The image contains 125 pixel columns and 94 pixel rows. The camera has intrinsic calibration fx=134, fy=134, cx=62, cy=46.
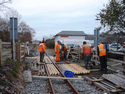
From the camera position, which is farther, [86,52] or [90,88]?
[86,52]

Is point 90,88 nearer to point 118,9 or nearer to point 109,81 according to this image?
point 109,81

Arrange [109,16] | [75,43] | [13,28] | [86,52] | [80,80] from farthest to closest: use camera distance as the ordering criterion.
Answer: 1. [75,43]
2. [109,16]
3. [86,52]
4. [13,28]
5. [80,80]

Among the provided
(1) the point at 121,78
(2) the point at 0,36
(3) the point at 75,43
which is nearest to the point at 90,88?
(1) the point at 121,78

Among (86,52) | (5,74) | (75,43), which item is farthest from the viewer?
(75,43)

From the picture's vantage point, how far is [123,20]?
388 inches

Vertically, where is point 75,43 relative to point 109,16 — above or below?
below

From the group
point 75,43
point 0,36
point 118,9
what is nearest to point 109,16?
point 118,9

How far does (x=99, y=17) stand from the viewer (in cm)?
1114

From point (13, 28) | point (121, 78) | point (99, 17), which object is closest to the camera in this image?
point (121, 78)

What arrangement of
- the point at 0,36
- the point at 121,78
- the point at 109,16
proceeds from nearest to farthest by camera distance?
the point at 121,78 → the point at 109,16 → the point at 0,36

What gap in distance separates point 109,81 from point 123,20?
18.6 feet

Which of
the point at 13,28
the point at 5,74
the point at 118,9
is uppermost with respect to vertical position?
the point at 118,9

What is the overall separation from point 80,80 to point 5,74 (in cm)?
352

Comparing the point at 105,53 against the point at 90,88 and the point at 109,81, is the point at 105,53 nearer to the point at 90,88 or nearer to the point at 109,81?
the point at 109,81
